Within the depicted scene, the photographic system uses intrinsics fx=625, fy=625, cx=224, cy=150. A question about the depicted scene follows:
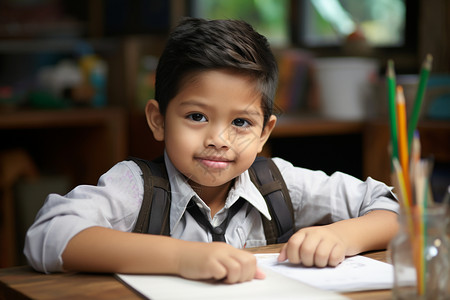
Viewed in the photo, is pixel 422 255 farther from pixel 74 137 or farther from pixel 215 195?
pixel 74 137

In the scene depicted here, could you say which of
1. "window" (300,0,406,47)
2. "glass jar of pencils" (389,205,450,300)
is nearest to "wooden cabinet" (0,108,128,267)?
"window" (300,0,406,47)

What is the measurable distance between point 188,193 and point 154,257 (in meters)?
0.25

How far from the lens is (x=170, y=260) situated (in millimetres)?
728

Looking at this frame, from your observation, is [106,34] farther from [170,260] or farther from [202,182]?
[170,260]

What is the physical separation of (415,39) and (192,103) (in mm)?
2082

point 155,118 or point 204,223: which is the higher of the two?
point 155,118

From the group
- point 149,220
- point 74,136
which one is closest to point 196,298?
point 149,220

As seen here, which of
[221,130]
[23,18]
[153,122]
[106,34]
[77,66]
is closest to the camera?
[221,130]

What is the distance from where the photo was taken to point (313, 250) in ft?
2.58

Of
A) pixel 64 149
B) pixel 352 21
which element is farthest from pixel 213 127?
pixel 352 21

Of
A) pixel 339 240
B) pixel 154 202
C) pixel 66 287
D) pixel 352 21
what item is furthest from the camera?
pixel 352 21

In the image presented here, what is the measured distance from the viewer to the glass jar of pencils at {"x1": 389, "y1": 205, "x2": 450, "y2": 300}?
0.59 metres

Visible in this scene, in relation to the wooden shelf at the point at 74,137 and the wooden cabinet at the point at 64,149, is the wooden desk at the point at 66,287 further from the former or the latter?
the wooden cabinet at the point at 64,149

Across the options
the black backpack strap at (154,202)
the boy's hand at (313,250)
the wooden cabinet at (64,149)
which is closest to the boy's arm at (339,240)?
the boy's hand at (313,250)
